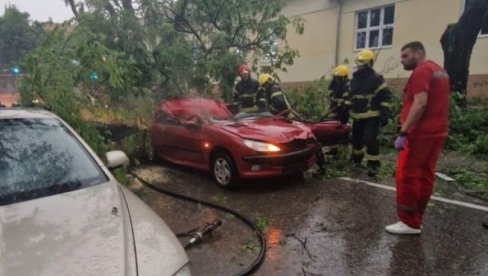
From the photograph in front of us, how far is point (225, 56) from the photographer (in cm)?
951

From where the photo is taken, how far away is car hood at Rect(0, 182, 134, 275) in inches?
76.2

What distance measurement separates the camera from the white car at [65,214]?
6.57ft

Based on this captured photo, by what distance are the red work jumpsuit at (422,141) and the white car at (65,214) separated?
8.70 feet

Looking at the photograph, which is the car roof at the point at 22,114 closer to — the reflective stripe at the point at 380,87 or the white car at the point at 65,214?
the white car at the point at 65,214

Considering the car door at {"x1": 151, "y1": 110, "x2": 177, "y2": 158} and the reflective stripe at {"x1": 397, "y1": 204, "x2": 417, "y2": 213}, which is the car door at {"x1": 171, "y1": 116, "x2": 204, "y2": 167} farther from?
the reflective stripe at {"x1": 397, "y1": 204, "x2": 417, "y2": 213}

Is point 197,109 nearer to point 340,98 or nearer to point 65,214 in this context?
point 340,98

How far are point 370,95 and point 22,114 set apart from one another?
4.81 m

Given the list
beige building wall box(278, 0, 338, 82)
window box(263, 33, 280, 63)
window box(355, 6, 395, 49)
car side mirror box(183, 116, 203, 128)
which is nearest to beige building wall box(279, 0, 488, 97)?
beige building wall box(278, 0, 338, 82)

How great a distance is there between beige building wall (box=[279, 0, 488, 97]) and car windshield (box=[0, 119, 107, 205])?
11278 mm

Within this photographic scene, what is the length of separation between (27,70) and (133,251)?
5022mm

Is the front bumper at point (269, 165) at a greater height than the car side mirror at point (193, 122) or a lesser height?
lesser

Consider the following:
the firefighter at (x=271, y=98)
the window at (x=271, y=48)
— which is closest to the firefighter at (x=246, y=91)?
the firefighter at (x=271, y=98)

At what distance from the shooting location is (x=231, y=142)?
18.2 feet

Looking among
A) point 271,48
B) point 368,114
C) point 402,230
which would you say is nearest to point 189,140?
point 368,114
